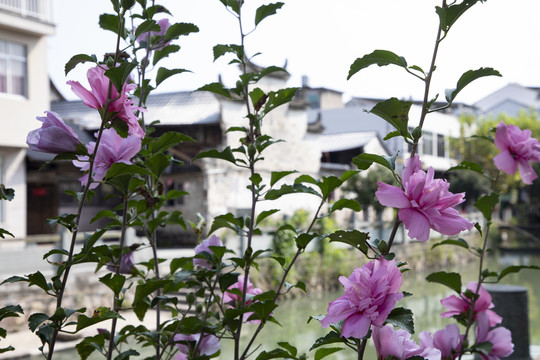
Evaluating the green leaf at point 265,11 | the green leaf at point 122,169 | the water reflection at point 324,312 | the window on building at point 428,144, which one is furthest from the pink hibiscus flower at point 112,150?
the window on building at point 428,144

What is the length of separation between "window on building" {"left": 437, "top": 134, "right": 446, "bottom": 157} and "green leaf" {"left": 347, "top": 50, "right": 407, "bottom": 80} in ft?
59.4

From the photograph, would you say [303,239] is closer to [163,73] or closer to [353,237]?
[353,237]

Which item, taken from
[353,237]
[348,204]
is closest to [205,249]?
[348,204]

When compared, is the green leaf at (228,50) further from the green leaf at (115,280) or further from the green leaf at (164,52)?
the green leaf at (115,280)

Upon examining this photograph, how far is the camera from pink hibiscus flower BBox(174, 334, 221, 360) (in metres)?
1.00

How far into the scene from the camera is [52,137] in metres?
0.73

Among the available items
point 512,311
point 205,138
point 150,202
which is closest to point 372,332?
point 150,202

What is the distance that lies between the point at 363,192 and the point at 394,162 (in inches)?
441

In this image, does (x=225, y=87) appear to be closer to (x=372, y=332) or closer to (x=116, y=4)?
(x=116, y=4)

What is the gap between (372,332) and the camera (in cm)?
74

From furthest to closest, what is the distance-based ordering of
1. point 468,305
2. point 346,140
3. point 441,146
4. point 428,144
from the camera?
point 441,146 → point 428,144 → point 346,140 → point 468,305

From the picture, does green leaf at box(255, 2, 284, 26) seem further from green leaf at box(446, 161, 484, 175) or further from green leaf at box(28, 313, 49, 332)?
green leaf at box(28, 313, 49, 332)

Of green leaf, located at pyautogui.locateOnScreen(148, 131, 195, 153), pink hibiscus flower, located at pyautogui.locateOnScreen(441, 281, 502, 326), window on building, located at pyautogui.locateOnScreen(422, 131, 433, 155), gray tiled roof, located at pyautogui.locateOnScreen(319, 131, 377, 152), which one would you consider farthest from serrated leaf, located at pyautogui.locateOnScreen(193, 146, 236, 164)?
window on building, located at pyautogui.locateOnScreen(422, 131, 433, 155)

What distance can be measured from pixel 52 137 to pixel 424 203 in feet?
1.51
